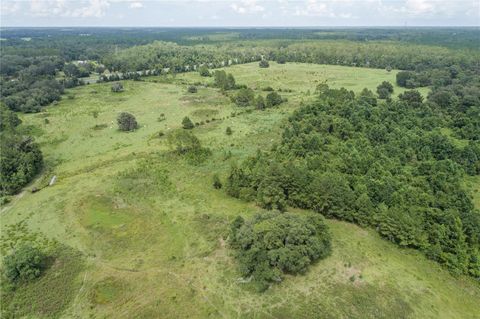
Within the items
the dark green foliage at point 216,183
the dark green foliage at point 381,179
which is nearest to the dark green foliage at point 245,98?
the dark green foliage at point 381,179

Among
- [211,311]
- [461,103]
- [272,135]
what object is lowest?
[211,311]

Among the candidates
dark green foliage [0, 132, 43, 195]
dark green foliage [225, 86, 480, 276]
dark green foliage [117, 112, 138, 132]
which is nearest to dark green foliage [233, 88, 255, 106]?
dark green foliage [225, 86, 480, 276]

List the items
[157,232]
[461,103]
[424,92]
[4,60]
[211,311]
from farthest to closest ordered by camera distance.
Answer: [4,60]
[424,92]
[461,103]
[157,232]
[211,311]

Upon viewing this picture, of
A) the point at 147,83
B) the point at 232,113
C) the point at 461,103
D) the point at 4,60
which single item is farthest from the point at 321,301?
the point at 4,60

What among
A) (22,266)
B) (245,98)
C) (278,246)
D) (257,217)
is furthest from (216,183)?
(245,98)

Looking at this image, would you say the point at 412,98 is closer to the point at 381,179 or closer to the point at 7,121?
the point at 381,179

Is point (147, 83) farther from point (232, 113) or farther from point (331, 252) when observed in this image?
point (331, 252)

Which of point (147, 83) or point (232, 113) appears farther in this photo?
point (147, 83)
